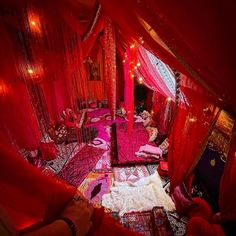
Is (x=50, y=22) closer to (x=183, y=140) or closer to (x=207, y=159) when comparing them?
(x=183, y=140)

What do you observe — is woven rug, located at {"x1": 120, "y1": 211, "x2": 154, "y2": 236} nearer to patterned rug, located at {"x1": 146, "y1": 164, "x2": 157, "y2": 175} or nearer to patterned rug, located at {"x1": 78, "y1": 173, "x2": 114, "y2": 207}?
patterned rug, located at {"x1": 78, "y1": 173, "x2": 114, "y2": 207}

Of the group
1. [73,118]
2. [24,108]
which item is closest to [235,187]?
[24,108]

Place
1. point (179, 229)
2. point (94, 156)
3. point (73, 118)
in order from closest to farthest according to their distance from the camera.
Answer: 1. point (179, 229)
2. point (94, 156)
3. point (73, 118)

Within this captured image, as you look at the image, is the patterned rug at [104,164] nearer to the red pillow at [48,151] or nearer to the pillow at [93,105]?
the red pillow at [48,151]

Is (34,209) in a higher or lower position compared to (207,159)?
higher

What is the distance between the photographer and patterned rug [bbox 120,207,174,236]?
252 centimetres

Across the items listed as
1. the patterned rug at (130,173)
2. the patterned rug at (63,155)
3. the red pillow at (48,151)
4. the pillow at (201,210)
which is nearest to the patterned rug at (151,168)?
the patterned rug at (130,173)

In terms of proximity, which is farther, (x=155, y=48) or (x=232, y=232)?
(x=232, y=232)

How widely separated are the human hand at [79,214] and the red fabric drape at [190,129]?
125 cm

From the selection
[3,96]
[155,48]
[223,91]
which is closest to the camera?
[223,91]

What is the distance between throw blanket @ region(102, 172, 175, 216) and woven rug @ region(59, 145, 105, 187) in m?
0.73

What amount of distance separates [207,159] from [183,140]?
851 mm

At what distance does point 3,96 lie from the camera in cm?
209

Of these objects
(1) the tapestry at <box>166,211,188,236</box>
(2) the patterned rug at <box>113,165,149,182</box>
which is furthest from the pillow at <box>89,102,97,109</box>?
(1) the tapestry at <box>166,211,188,236</box>
